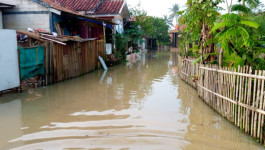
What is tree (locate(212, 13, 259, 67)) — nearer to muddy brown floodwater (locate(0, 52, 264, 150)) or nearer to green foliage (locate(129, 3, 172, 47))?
muddy brown floodwater (locate(0, 52, 264, 150))

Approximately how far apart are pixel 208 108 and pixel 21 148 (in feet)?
17.5

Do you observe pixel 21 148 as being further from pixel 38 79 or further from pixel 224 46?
pixel 38 79

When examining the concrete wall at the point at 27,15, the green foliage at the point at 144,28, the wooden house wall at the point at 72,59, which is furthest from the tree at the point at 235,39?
the green foliage at the point at 144,28

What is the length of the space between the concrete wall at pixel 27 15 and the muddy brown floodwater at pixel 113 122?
20.6ft

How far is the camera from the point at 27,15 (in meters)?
14.7

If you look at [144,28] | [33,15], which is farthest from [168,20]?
[33,15]

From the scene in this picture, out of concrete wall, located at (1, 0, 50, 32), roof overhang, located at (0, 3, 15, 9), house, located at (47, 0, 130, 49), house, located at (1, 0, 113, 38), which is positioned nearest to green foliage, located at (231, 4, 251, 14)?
house, located at (1, 0, 113, 38)

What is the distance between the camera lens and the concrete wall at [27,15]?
47.5 feet

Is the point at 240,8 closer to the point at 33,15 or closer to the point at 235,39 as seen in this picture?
the point at 235,39

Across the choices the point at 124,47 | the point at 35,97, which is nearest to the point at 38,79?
the point at 35,97

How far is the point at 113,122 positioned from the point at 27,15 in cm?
1139

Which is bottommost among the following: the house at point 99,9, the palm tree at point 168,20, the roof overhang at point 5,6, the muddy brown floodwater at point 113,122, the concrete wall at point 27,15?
the muddy brown floodwater at point 113,122

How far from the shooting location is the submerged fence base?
4.96 meters

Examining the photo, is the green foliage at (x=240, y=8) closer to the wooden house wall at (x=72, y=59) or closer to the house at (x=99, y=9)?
the wooden house wall at (x=72, y=59)
